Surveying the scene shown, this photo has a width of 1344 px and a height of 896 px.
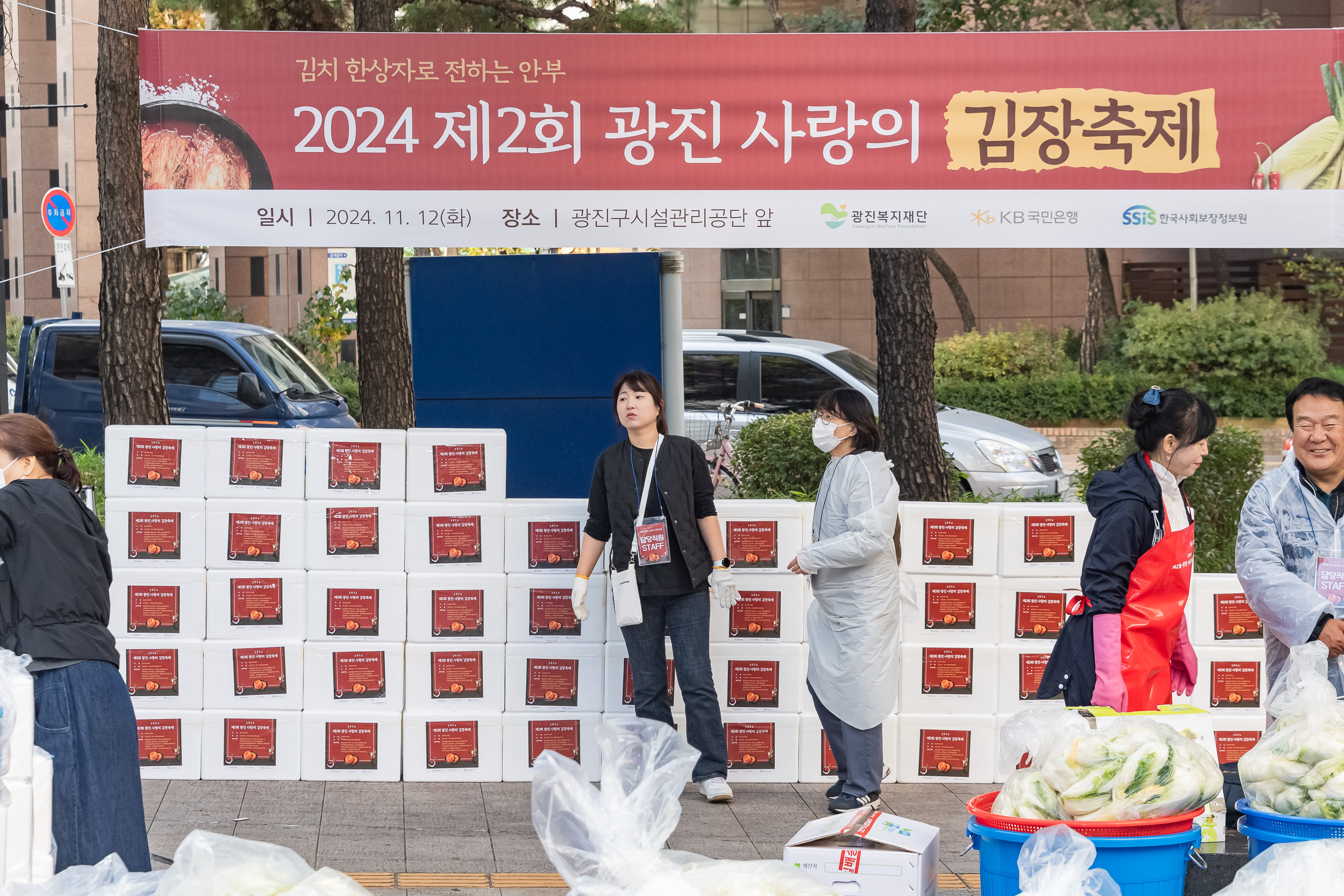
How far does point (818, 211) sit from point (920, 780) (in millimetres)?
2687

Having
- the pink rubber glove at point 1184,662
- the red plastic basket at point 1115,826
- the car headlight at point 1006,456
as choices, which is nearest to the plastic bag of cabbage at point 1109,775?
the red plastic basket at point 1115,826

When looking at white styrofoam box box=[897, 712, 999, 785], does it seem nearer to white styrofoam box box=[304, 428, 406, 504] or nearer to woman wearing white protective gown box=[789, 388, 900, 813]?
woman wearing white protective gown box=[789, 388, 900, 813]

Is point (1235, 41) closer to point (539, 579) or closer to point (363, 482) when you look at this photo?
point (539, 579)

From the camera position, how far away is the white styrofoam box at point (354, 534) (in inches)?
249

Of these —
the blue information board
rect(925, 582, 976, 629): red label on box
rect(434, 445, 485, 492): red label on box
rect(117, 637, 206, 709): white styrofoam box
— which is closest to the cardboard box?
rect(925, 582, 976, 629): red label on box

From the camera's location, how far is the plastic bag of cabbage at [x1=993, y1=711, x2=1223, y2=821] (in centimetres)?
299

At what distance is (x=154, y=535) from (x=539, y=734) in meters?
1.98

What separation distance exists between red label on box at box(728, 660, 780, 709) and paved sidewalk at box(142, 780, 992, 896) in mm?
390

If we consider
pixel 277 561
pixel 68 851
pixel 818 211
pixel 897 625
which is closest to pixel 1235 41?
pixel 818 211

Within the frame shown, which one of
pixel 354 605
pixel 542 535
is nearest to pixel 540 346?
pixel 542 535

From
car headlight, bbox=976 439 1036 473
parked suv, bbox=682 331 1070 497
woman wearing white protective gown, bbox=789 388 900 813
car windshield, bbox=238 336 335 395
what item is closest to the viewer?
woman wearing white protective gown, bbox=789 388 900 813

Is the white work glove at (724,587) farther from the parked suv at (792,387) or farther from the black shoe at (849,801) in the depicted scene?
the parked suv at (792,387)

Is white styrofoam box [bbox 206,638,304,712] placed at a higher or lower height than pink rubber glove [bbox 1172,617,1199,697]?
lower

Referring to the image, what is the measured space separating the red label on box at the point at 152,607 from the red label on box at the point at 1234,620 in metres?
4.77
